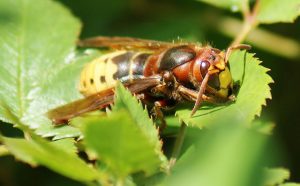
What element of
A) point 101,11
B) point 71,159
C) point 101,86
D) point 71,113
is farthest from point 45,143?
point 101,11

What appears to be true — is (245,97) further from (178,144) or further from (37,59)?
(37,59)

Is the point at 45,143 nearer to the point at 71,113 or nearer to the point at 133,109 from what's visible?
the point at 133,109

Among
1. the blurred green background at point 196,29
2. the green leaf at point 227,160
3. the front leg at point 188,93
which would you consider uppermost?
the green leaf at point 227,160

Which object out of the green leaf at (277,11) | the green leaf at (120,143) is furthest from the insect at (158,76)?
the green leaf at (120,143)

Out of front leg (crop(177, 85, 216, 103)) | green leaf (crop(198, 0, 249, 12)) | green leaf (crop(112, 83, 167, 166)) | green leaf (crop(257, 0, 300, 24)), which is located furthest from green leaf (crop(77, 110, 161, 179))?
green leaf (crop(198, 0, 249, 12))

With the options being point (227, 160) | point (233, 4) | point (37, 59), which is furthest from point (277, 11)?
point (227, 160)

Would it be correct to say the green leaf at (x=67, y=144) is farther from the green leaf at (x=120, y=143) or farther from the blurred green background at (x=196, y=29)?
the blurred green background at (x=196, y=29)

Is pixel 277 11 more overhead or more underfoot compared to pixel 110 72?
more overhead
